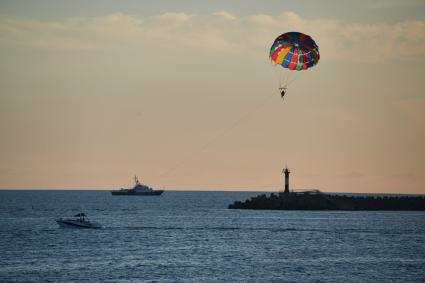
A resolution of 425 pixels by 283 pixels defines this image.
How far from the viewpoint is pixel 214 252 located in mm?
79250

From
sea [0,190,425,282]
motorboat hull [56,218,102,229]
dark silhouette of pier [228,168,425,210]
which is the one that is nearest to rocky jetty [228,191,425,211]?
dark silhouette of pier [228,168,425,210]

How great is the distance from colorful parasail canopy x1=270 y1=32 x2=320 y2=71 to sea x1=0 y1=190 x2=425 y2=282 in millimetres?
18277

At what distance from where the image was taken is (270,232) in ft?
341

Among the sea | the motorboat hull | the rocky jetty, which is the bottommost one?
the sea

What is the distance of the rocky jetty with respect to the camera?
154m

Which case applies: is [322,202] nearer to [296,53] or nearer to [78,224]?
[78,224]

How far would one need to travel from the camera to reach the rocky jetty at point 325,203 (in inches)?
6063

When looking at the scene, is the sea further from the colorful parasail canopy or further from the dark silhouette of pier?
the dark silhouette of pier

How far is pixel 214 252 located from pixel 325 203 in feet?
265

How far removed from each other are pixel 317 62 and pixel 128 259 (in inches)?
1109

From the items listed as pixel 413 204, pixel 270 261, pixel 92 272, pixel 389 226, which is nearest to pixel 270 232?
pixel 389 226

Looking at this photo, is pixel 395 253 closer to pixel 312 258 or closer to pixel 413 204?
pixel 312 258

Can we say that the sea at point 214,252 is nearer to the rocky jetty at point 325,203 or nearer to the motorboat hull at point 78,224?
the motorboat hull at point 78,224

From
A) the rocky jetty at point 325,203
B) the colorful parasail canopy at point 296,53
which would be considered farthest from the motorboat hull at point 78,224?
the rocky jetty at point 325,203
